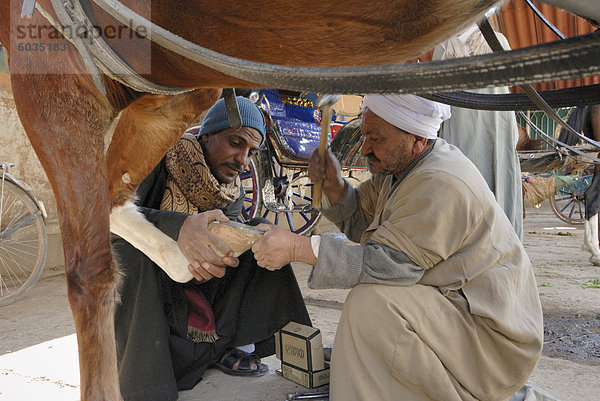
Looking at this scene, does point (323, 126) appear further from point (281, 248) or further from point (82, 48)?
point (82, 48)

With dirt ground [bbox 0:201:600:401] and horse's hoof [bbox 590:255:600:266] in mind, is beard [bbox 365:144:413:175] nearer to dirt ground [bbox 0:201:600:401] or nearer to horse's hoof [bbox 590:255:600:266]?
dirt ground [bbox 0:201:600:401]

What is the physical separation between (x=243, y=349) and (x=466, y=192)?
126cm

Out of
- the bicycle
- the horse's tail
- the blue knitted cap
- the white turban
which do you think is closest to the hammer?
the white turban

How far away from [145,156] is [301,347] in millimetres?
894

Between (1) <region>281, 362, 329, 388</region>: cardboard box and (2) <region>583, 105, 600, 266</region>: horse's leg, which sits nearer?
(1) <region>281, 362, 329, 388</region>: cardboard box

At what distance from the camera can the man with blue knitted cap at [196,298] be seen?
5.18ft

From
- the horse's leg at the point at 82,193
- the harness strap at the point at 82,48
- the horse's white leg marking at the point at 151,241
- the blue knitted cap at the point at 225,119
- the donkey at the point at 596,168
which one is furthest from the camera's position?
the donkey at the point at 596,168

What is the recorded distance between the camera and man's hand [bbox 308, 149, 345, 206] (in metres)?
1.72

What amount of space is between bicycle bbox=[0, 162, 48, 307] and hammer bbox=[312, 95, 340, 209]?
2300 mm

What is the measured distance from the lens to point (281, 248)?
1.22m

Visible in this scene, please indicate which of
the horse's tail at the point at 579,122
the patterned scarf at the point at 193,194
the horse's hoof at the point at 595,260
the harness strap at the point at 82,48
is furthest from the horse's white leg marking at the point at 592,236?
the harness strap at the point at 82,48

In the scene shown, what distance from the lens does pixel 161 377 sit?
1.57 m

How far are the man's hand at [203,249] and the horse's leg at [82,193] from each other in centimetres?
24

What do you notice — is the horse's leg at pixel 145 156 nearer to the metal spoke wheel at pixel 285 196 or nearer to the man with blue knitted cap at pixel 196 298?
the man with blue knitted cap at pixel 196 298
